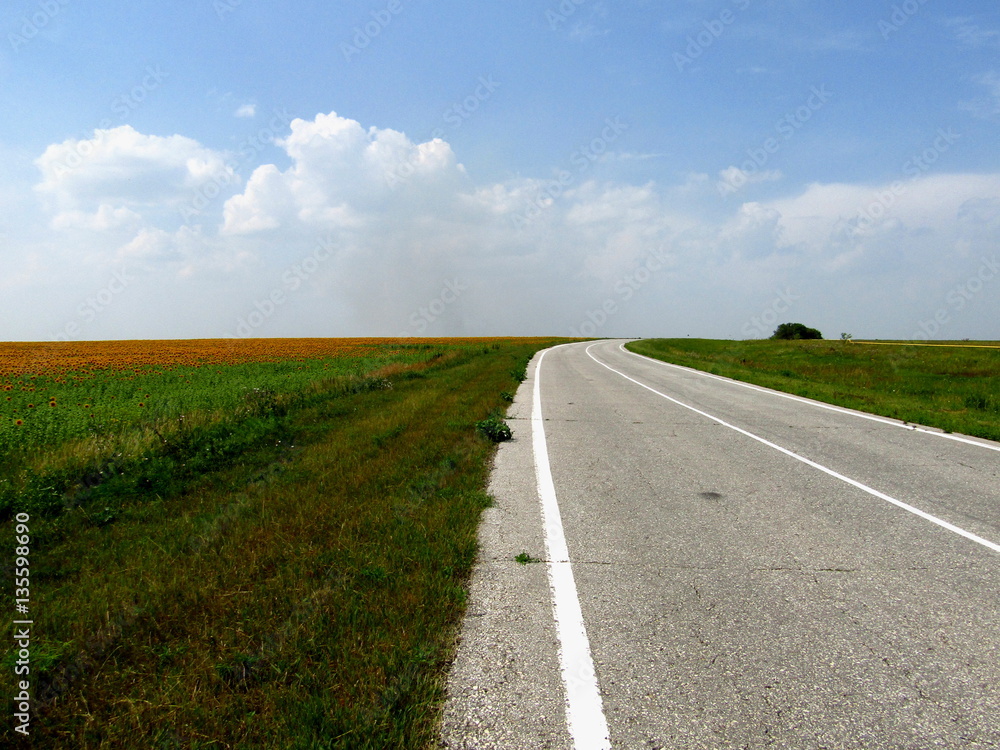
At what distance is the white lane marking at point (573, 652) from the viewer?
2.35 metres

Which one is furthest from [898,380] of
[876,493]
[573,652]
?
[573,652]

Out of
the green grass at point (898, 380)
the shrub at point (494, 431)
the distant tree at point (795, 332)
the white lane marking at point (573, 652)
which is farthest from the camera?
the distant tree at point (795, 332)

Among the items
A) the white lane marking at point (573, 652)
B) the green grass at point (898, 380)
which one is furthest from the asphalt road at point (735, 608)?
the green grass at point (898, 380)

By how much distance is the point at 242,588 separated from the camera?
145 inches

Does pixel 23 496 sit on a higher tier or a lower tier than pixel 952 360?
lower

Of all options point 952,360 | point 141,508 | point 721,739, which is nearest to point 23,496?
point 141,508

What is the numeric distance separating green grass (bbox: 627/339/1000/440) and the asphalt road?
5.32m

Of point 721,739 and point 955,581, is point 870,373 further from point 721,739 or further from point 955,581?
point 721,739

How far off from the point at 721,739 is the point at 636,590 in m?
1.34

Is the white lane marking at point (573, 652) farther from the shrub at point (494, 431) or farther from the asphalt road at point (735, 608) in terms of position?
the shrub at point (494, 431)

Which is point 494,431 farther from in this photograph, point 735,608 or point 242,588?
point 735,608

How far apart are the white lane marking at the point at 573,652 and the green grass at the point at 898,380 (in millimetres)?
9557

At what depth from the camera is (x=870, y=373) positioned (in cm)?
2338

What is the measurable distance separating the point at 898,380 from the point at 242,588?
24.1 meters
